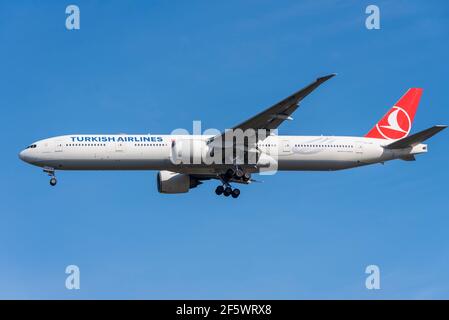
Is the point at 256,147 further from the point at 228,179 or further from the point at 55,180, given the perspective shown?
the point at 55,180

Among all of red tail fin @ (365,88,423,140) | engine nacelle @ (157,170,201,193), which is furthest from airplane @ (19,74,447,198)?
red tail fin @ (365,88,423,140)

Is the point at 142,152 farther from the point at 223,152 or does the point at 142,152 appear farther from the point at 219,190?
the point at 219,190

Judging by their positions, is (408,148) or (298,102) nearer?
(298,102)

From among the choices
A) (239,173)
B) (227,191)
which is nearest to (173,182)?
(227,191)

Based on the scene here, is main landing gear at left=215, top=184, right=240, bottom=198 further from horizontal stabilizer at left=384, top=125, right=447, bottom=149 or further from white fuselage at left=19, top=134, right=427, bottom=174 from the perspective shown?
horizontal stabilizer at left=384, top=125, right=447, bottom=149

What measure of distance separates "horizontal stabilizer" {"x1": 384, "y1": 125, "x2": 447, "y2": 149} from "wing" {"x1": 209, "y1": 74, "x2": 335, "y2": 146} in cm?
925

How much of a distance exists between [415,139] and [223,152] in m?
12.9

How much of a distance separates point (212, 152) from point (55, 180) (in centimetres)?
1036

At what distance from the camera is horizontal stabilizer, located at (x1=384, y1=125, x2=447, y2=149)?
211 feet

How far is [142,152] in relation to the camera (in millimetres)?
64625

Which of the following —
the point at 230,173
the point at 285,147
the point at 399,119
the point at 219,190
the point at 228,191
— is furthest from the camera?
A: the point at 399,119

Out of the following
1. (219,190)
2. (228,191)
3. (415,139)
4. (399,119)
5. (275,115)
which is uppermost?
(399,119)

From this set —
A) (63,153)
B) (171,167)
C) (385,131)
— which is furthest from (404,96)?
(63,153)

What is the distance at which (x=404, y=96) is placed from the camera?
7350 cm
